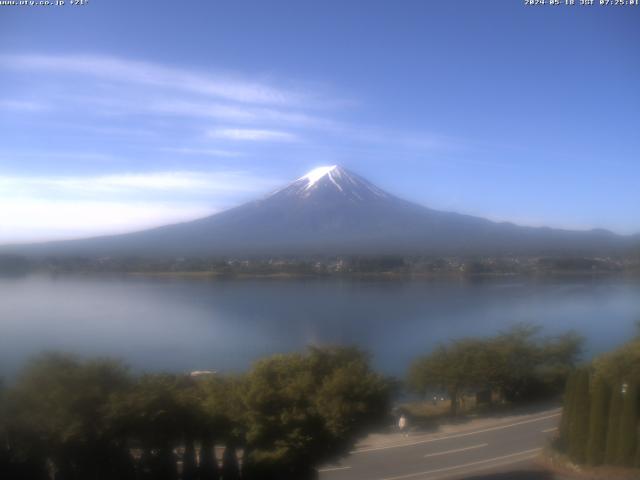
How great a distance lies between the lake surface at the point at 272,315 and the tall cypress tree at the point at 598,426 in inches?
110

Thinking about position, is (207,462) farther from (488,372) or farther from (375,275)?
(375,275)

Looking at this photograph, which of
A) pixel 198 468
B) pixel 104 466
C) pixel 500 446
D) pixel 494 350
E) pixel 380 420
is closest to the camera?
pixel 104 466

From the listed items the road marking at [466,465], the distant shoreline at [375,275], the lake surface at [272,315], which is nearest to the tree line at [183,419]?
the lake surface at [272,315]

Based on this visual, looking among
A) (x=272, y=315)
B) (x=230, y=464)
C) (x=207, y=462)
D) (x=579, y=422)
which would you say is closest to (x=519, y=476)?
(x=579, y=422)

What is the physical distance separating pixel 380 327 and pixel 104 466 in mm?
7327

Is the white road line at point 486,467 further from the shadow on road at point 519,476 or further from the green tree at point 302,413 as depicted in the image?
the green tree at point 302,413

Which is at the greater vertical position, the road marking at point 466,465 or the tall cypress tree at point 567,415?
the tall cypress tree at point 567,415

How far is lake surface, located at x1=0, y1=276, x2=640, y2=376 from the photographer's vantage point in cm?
716

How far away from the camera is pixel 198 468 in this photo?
4395mm

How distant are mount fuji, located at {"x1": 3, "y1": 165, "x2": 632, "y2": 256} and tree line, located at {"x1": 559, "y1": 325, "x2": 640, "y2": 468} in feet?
33.2

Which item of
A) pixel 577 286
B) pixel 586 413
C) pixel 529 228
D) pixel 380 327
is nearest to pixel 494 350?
pixel 380 327

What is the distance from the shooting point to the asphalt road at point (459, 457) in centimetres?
513

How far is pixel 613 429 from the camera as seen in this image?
5.19m

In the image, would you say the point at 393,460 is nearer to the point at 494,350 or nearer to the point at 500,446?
the point at 500,446
